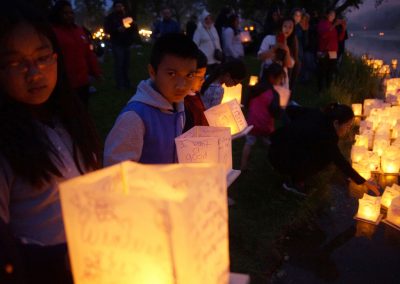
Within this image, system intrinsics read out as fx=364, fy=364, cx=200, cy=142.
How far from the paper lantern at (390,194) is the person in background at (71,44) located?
3.90m

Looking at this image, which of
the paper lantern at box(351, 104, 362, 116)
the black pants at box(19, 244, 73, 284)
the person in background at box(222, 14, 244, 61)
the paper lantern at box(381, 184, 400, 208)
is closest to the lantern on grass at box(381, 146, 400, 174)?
the paper lantern at box(381, 184, 400, 208)

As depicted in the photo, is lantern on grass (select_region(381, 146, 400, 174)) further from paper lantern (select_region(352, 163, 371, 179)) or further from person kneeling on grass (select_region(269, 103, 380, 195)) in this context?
person kneeling on grass (select_region(269, 103, 380, 195))

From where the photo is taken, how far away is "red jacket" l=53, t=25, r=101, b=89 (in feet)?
16.0

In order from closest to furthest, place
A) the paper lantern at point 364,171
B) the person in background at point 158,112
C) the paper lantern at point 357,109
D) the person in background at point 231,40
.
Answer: the person in background at point 158,112, the paper lantern at point 364,171, the paper lantern at point 357,109, the person in background at point 231,40

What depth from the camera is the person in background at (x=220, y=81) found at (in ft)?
13.5

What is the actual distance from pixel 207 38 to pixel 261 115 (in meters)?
3.15

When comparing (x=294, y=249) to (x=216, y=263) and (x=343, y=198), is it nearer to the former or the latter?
(x=343, y=198)

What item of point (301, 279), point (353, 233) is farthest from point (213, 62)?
point (301, 279)

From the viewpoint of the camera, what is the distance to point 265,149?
570 cm

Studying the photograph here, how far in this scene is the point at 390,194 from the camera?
4.03 m

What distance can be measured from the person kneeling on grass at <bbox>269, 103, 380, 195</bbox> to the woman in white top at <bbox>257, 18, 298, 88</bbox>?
199 cm

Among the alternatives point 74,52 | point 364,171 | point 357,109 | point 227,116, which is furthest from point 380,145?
point 74,52

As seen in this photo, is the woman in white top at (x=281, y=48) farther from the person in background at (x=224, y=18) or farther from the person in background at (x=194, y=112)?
the person in background at (x=194, y=112)

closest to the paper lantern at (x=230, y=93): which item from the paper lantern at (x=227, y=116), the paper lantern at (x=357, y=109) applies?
the paper lantern at (x=227, y=116)
